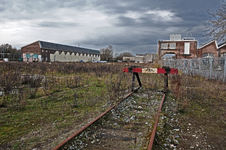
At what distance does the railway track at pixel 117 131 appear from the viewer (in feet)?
10.4

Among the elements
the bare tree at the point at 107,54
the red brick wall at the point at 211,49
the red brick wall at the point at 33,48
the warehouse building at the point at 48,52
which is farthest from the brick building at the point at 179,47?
the bare tree at the point at 107,54

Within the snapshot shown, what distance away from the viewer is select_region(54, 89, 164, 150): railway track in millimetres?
3185

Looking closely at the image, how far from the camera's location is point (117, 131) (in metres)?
3.87

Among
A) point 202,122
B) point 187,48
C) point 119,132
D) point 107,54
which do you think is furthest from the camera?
point 107,54

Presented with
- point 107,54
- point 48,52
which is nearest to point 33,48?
point 48,52

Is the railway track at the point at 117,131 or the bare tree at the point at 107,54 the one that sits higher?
the bare tree at the point at 107,54

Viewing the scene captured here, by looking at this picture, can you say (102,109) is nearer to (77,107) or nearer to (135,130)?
(77,107)

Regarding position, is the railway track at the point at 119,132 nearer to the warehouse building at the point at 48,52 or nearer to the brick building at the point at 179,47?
the brick building at the point at 179,47

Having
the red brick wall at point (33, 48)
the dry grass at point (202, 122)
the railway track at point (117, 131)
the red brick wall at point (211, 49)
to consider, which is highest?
the red brick wall at point (33, 48)

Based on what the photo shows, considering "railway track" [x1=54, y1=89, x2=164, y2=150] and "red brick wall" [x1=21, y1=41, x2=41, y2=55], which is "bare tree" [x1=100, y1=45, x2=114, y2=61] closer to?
"red brick wall" [x1=21, y1=41, x2=41, y2=55]

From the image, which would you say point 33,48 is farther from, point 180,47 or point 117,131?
point 117,131

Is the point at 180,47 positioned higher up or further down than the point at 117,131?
higher up

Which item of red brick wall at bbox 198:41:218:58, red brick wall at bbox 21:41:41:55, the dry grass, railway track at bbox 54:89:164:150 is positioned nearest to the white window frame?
red brick wall at bbox 198:41:218:58

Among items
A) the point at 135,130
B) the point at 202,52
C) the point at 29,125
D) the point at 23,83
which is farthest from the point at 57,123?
the point at 202,52
